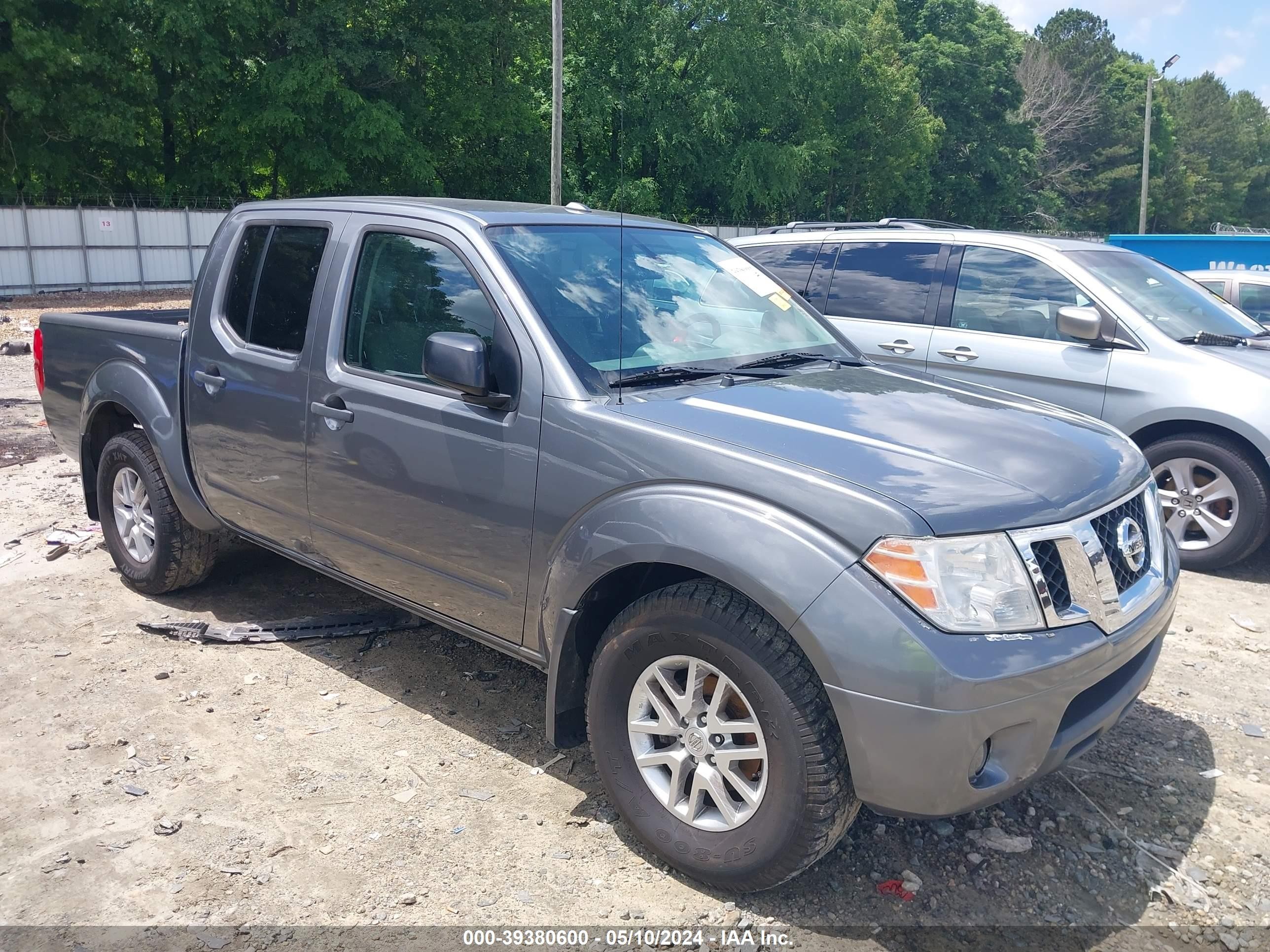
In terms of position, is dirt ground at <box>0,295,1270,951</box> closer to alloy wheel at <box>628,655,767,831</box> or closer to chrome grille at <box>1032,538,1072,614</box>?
alloy wheel at <box>628,655,767,831</box>

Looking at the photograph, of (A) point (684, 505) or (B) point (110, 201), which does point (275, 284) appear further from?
(B) point (110, 201)

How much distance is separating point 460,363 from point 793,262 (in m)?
4.78

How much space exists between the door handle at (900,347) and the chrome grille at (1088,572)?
3.77 meters

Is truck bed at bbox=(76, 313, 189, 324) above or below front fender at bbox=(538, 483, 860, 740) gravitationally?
above

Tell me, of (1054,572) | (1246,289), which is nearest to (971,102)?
(1246,289)

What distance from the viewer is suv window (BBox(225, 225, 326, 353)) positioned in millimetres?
4219

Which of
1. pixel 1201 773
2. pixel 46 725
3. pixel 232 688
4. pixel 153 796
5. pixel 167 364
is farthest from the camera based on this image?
pixel 167 364

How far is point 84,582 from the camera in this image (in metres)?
5.55

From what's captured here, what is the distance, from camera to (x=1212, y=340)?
6324 mm

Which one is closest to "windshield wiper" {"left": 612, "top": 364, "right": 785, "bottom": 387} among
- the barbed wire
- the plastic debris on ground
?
the plastic debris on ground

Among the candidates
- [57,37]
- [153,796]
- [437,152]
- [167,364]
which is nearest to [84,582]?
[167,364]

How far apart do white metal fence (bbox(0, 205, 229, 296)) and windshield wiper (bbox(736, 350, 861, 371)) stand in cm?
2289

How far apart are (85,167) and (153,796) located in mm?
35032

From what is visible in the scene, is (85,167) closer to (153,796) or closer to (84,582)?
(84,582)
